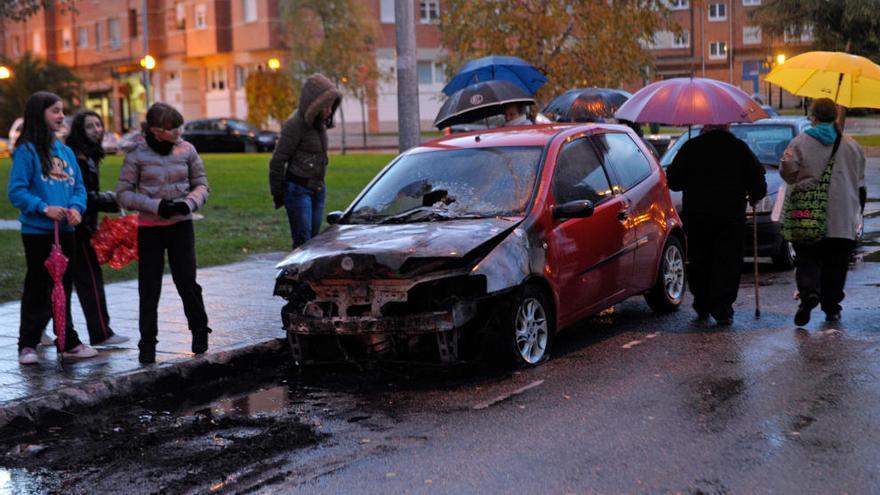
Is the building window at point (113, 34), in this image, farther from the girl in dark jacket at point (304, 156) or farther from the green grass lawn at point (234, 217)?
the girl in dark jacket at point (304, 156)

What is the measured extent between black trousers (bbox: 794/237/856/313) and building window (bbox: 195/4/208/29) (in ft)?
193

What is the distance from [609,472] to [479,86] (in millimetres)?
9082

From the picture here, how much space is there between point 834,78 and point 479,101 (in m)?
4.81

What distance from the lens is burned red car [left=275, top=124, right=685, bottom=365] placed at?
7.92m

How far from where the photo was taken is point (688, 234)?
33.0ft

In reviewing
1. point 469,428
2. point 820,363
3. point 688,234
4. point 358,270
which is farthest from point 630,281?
point 469,428

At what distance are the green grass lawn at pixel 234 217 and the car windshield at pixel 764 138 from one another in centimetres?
529

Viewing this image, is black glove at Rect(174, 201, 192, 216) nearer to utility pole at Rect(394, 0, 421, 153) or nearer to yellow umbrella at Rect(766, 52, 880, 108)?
utility pole at Rect(394, 0, 421, 153)

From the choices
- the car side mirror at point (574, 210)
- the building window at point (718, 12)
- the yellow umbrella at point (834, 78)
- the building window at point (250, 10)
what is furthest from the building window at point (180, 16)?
the car side mirror at point (574, 210)

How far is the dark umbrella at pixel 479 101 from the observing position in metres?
14.0

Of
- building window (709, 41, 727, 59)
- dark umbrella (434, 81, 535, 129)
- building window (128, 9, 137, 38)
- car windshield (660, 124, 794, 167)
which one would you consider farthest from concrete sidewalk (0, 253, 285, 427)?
building window (709, 41, 727, 59)

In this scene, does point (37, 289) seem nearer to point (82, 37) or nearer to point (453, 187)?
point (453, 187)

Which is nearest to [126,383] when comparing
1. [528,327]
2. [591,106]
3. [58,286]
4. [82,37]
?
[58,286]

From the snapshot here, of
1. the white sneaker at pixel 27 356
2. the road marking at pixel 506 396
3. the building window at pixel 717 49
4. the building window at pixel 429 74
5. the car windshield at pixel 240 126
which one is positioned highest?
the building window at pixel 717 49
